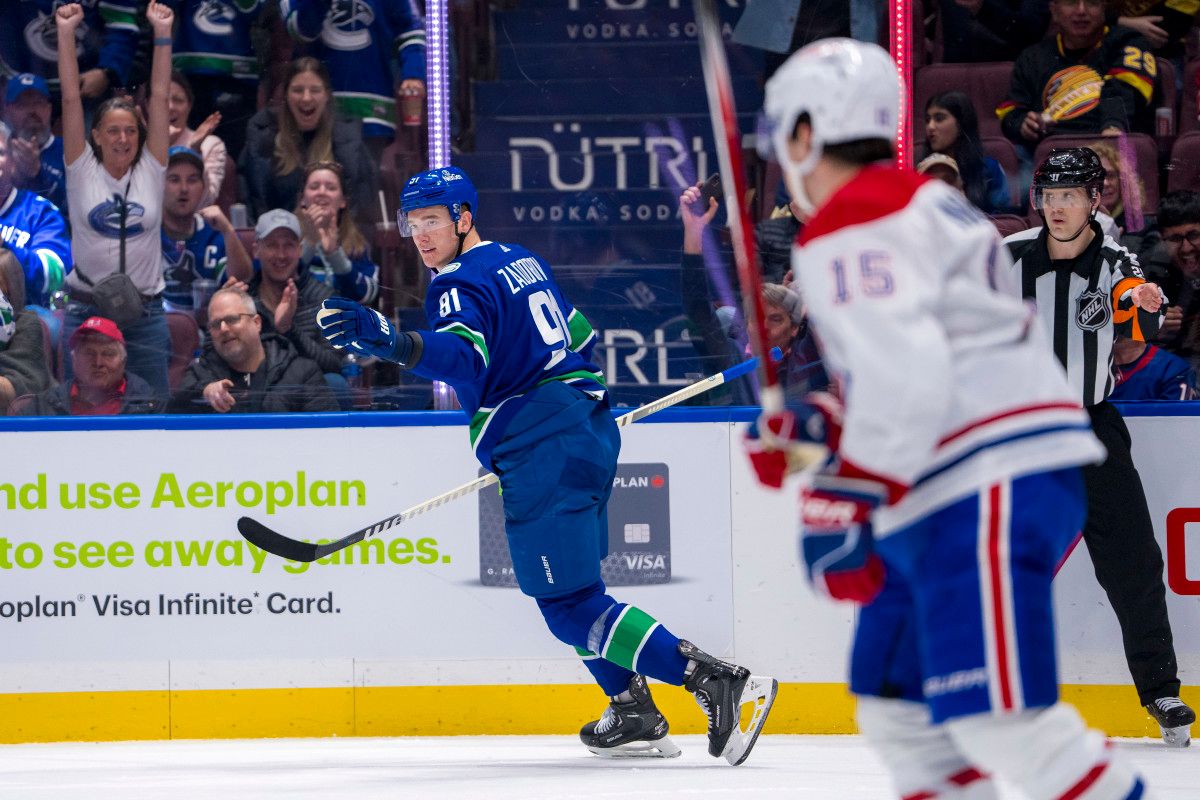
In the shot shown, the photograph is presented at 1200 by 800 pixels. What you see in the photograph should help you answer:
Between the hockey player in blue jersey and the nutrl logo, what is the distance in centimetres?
122

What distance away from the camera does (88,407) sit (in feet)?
13.7

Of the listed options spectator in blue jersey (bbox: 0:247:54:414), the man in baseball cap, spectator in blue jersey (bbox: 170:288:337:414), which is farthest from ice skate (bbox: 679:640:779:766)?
spectator in blue jersey (bbox: 0:247:54:414)

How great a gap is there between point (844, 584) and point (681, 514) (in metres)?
2.30

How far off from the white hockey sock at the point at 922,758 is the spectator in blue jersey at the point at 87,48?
3493 mm

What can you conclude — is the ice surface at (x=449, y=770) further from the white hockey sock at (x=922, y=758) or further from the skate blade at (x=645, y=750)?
the white hockey sock at (x=922, y=758)

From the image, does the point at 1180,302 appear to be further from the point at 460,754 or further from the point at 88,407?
the point at 88,407

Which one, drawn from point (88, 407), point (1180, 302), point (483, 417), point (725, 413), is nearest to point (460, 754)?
point (483, 417)

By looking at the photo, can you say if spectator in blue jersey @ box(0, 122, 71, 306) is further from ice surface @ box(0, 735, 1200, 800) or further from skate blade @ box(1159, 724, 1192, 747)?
skate blade @ box(1159, 724, 1192, 747)

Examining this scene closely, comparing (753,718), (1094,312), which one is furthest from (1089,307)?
(753,718)

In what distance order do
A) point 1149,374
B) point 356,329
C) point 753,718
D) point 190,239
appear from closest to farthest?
1. point 356,329
2. point 753,718
3. point 1149,374
4. point 190,239

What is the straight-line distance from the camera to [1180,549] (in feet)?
12.9

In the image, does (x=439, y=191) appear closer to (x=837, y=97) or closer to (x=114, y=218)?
(x=114, y=218)

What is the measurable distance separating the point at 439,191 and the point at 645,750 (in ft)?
4.71

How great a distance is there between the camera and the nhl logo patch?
3.70 m
